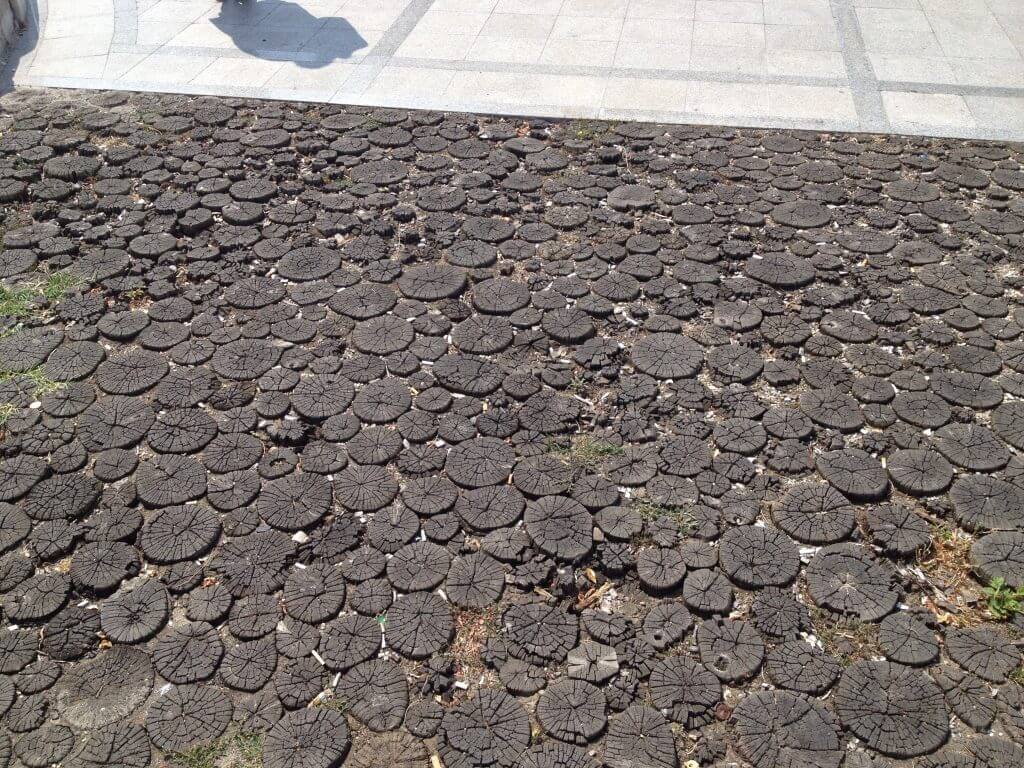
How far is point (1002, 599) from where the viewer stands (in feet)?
15.0

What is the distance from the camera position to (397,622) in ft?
14.7

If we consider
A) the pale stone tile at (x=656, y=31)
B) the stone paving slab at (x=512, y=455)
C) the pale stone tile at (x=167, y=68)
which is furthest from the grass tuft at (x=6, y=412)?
the pale stone tile at (x=656, y=31)

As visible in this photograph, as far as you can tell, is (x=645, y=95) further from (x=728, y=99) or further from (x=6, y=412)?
(x=6, y=412)

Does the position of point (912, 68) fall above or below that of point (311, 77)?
below

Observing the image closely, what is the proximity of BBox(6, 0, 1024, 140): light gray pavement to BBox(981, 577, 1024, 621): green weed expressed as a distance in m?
5.70

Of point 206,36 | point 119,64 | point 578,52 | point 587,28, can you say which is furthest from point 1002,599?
point 206,36

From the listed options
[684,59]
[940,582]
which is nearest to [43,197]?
[684,59]

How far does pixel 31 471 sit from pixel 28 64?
281 inches

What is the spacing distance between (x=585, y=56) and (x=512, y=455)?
21.7 feet

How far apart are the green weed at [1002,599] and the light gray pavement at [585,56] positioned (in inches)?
224

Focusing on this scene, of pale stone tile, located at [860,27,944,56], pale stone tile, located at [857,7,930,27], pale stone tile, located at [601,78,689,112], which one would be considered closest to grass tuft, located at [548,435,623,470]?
pale stone tile, located at [601,78,689,112]

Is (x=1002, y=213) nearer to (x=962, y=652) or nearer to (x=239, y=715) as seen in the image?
(x=962, y=652)

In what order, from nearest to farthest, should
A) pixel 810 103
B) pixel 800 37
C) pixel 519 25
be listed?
1. pixel 810 103
2. pixel 800 37
3. pixel 519 25

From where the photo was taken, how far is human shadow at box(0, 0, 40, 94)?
10.2 meters
